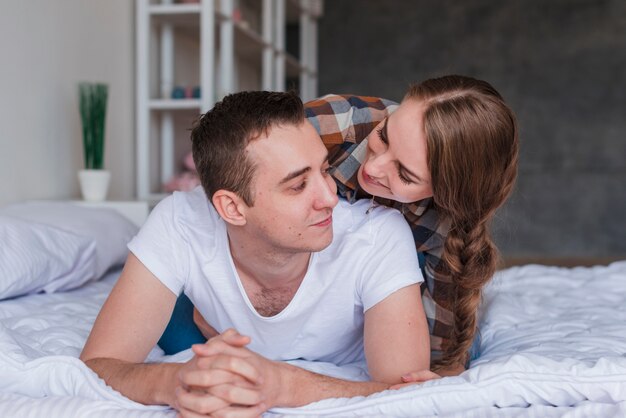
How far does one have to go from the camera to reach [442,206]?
1.48 meters

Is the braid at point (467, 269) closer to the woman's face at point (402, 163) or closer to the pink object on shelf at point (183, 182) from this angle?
the woman's face at point (402, 163)

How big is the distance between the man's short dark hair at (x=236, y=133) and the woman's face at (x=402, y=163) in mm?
206

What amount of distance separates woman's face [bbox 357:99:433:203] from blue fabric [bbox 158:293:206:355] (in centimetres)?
49

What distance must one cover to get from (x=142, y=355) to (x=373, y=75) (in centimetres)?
507

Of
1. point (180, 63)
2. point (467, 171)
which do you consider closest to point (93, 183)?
point (180, 63)

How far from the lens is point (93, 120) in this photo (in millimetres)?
2877

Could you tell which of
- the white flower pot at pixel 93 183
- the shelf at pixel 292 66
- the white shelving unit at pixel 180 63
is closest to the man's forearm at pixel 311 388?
the white flower pot at pixel 93 183

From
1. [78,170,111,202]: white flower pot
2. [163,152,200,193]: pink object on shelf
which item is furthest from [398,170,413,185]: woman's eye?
[163,152,200,193]: pink object on shelf

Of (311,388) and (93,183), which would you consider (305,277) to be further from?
(93,183)

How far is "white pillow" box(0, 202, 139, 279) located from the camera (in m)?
2.17

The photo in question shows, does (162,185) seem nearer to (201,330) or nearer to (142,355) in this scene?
(201,330)

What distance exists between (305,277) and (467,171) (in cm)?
37

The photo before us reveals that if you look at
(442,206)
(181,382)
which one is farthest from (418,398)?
(442,206)

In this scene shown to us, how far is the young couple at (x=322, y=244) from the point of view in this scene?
1.30m
